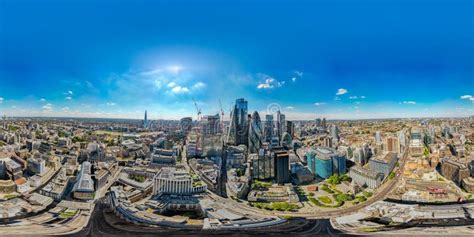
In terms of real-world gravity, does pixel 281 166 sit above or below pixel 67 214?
above

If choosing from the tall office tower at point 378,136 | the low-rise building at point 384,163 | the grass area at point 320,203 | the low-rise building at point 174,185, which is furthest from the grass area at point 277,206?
the tall office tower at point 378,136

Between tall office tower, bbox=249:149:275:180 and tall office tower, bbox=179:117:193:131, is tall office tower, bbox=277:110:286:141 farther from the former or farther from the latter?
tall office tower, bbox=179:117:193:131

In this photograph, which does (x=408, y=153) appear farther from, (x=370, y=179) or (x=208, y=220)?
(x=208, y=220)

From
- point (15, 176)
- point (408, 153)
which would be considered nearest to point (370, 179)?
point (408, 153)

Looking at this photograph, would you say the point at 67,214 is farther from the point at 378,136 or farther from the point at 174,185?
the point at 378,136

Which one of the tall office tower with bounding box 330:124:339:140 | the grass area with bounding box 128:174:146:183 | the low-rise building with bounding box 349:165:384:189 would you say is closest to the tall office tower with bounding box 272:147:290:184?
the tall office tower with bounding box 330:124:339:140

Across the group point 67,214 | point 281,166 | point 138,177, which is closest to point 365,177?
point 281,166
